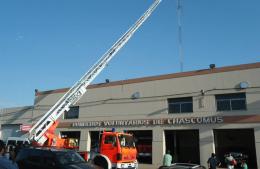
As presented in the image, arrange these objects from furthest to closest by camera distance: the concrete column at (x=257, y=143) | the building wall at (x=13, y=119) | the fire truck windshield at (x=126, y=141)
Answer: the building wall at (x=13, y=119) → the concrete column at (x=257, y=143) → the fire truck windshield at (x=126, y=141)

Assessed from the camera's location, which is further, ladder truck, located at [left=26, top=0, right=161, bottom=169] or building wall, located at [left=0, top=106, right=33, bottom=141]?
building wall, located at [left=0, top=106, right=33, bottom=141]

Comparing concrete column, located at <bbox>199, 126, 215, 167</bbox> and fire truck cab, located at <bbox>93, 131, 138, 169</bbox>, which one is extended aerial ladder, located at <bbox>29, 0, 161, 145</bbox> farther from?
concrete column, located at <bbox>199, 126, 215, 167</bbox>

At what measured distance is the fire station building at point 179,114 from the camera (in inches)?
880

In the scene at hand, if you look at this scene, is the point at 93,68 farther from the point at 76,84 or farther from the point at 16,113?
the point at 16,113

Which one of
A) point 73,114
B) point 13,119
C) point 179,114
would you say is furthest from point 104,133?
point 13,119

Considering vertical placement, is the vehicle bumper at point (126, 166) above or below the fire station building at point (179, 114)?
below

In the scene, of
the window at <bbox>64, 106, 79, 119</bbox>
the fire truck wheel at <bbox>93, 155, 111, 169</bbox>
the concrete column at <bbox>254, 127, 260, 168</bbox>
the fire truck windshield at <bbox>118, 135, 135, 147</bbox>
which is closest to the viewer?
the fire truck wheel at <bbox>93, 155, 111, 169</bbox>

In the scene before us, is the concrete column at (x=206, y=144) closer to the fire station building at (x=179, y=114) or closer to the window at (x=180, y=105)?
the fire station building at (x=179, y=114)

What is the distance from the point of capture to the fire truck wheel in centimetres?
1632

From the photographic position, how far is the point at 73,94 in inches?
1028

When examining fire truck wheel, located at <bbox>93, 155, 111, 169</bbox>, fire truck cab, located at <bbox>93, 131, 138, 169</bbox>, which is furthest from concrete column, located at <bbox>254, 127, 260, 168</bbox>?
fire truck wheel, located at <bbox>93, 155, 111, 169</bbox>

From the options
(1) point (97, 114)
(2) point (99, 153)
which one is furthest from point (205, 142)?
(1) point (97, 114)

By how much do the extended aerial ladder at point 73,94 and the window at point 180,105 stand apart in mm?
6776

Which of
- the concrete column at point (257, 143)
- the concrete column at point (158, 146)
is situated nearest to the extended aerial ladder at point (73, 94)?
the concrete column at point (158, 146)
